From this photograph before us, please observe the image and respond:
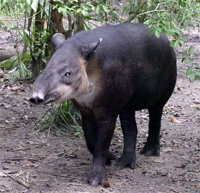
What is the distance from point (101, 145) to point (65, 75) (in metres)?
1.01

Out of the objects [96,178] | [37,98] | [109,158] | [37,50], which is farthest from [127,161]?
[37,50]

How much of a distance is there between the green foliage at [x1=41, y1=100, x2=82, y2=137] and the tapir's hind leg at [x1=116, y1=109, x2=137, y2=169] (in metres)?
1.13

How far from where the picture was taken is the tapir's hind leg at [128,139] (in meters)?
6.08

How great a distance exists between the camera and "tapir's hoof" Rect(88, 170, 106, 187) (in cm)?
538

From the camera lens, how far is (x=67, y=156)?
6344 mm

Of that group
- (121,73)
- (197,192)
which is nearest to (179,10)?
(121,73)

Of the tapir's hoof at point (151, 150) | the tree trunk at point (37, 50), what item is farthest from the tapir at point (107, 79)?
the tree trunk at point (37, 50)

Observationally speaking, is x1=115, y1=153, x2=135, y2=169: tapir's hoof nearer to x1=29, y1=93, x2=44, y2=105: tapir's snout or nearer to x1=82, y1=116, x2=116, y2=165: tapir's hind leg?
x1=82, y1=116, x2=116, y2=165: tapir's hind leg

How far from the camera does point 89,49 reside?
5.06 metres

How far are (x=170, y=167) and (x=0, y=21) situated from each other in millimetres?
3236

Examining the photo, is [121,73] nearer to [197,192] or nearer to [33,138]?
[197,192]

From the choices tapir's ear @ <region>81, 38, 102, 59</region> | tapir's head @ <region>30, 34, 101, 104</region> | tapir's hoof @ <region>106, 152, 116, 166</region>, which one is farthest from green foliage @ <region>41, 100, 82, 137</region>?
tapir's ear @ <region>81, 38, 102, 59</region>

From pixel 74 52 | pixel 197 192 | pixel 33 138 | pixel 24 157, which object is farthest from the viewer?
pixel 33 138

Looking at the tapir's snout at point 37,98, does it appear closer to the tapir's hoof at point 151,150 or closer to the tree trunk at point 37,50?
the tapir's hoof at point 151,150
